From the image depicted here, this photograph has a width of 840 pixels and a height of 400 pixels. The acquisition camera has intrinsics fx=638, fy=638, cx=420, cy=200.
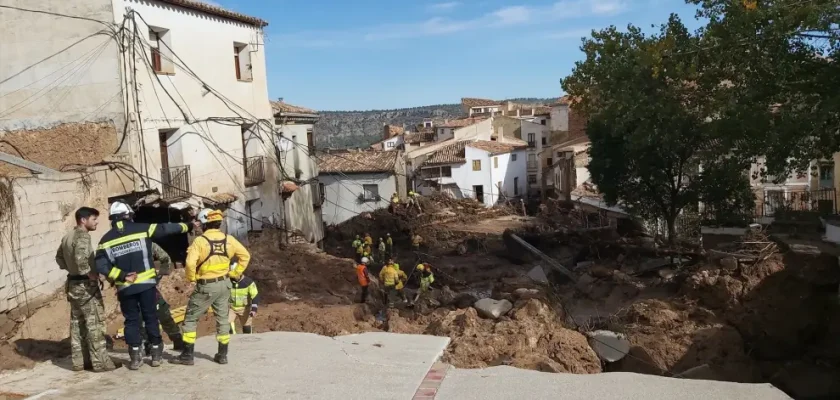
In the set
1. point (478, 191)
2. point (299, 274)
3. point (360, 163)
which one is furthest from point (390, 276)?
point (478, 191)

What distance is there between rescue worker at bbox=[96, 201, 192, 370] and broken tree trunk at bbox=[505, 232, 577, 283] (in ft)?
51.4

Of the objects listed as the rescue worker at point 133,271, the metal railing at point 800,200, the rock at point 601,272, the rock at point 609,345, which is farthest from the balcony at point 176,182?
the metal railing at point 800,200

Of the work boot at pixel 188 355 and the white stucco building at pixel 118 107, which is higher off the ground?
the white stucco building at pixel 118 107

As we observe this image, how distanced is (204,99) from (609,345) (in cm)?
1339

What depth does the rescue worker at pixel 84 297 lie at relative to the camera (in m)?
6.34

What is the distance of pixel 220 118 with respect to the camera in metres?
18.8

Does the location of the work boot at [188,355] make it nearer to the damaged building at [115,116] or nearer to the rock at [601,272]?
the damaged building at [115,116]

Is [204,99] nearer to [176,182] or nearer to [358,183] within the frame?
[176,182]

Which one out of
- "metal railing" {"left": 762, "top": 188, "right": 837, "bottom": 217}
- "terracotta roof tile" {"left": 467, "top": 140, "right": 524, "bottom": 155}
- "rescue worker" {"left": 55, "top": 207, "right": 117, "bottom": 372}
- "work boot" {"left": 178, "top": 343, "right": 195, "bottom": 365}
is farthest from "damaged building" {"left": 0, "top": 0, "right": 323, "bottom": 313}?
"terracotta roof tile" {"left": 467, "top": 140, "right": 524, "bottom": 155}

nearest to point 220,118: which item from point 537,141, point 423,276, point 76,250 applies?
point 423,276

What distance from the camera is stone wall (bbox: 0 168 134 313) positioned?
9.39 m

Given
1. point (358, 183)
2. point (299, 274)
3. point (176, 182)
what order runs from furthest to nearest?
point (358, 183) < point (299, 274) < point (176, 182)

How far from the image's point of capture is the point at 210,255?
260 inches

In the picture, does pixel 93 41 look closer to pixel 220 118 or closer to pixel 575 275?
pixel 220 118
